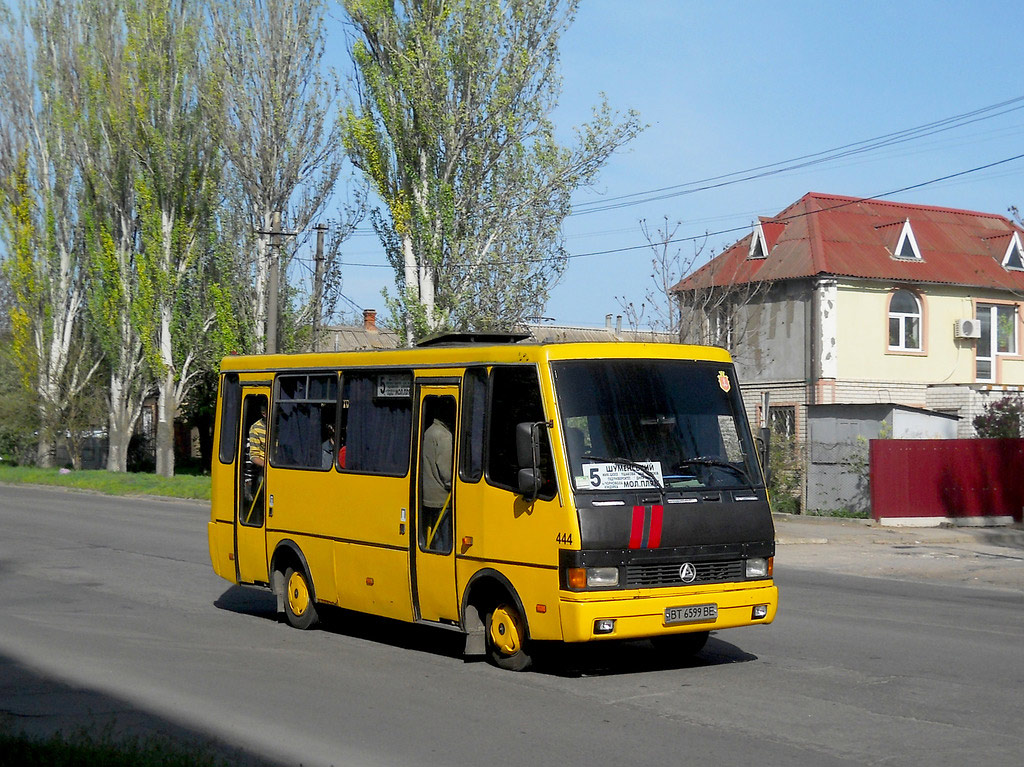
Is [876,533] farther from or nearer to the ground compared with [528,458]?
nearer to the ground

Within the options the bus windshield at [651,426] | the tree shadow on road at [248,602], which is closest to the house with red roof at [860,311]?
the tree shadow on road at [248,602]

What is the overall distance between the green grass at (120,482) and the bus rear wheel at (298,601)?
955 inches

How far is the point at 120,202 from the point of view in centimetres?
4416

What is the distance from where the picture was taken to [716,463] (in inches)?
374

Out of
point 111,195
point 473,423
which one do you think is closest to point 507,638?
point 473,423

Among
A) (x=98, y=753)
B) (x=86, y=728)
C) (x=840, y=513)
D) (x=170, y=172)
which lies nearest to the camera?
(x=98, y=753)

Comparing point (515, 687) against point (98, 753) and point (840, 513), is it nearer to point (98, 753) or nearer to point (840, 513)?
point (98, 753)

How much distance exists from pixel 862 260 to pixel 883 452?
522 inches

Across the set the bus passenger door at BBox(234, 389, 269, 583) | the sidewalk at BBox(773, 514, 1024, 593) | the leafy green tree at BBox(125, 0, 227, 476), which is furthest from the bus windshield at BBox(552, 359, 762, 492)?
the leafy green tree at BBox(125, 0, 227, 476)

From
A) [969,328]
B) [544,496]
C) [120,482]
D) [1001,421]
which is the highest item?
[969,328]

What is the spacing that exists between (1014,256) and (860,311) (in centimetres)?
800

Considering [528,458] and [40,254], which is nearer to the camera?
[528,458]

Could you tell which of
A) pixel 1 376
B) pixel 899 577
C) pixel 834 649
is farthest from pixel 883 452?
pixel 1 376

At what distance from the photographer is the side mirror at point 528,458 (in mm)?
8836
